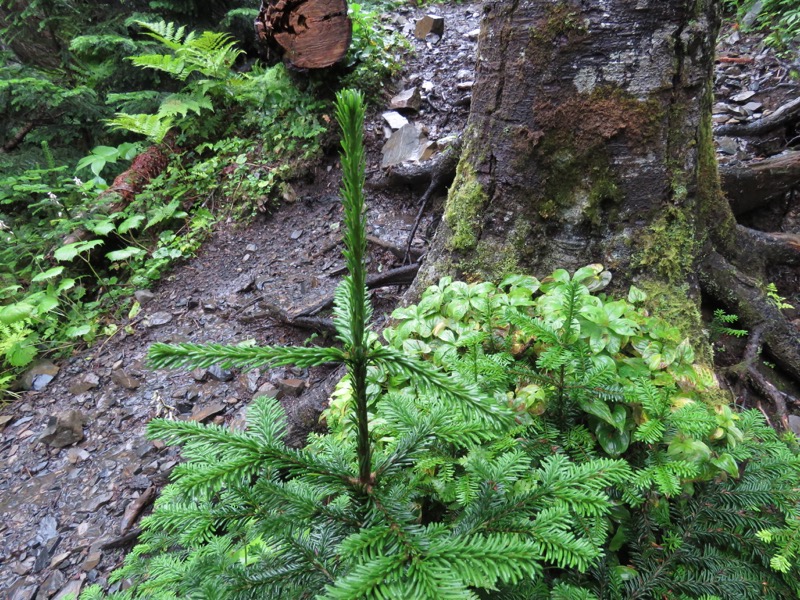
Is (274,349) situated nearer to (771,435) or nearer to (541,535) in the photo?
(541,535)

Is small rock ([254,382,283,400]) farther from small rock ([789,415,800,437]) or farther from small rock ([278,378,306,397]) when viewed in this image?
small rock ([789,415,800,437])

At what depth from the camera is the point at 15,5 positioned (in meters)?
6.80

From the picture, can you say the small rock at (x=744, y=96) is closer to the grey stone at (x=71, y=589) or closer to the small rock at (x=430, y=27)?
the small rock at (x=430, y=27)

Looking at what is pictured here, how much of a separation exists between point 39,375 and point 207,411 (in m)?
2.24

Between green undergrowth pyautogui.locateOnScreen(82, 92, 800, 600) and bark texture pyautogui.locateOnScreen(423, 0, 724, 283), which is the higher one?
bark texture pyautogui.locateOnScreen(423, 0, 724, 283)

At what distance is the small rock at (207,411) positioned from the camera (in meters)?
3.49

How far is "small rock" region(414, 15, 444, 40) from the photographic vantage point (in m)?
6.28

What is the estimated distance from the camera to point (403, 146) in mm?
4793

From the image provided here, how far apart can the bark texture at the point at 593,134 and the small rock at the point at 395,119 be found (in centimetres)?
255

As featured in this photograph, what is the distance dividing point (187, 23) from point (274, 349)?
24.3 feet

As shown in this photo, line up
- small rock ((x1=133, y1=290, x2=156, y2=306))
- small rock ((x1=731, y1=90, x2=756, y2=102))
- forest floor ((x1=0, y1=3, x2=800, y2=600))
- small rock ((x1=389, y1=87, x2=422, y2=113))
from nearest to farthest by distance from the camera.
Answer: forest floor ((x1=0, y1=3, x2=800, y2=600)), small rock ((x1=731, y1=90, x2=756, y2=102)), small rock ((x1=133, y1=290, x2=156, y2=306)), small rock ((x1=389, y1=87, x2=422, y2=113))

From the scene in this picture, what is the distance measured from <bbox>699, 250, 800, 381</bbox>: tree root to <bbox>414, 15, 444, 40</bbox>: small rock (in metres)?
5.35

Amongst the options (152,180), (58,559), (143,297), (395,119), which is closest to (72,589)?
(58,559)

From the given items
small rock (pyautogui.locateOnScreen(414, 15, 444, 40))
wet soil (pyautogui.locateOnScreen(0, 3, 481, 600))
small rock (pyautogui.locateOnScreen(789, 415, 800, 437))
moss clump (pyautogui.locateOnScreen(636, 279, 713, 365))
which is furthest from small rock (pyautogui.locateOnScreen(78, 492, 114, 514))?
small rock (pyautogui.locateOnScreen(414, 15, 444, 40))
